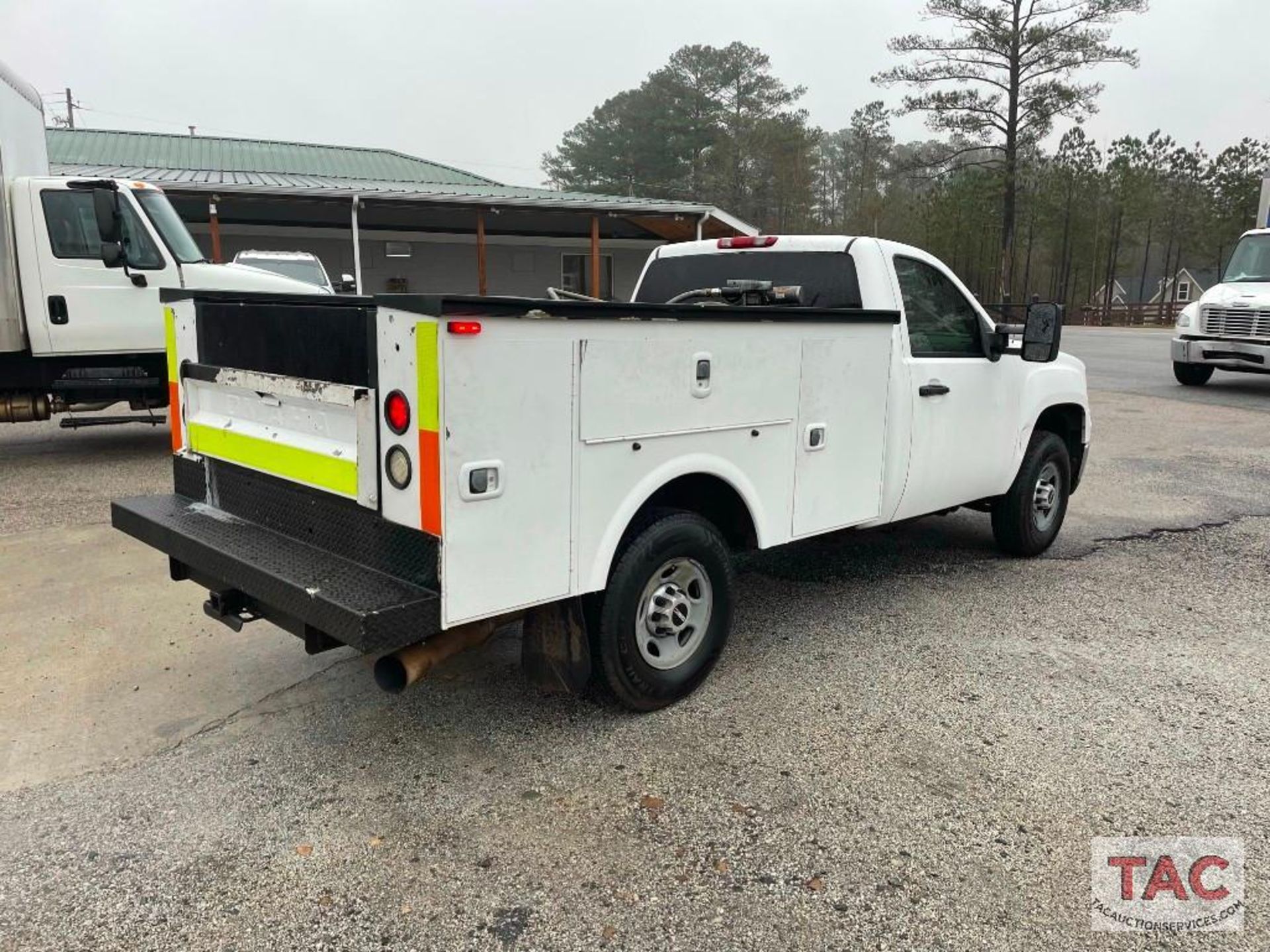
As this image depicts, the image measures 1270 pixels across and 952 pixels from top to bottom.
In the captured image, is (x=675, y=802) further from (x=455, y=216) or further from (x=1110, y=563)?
(x=455, y=216)

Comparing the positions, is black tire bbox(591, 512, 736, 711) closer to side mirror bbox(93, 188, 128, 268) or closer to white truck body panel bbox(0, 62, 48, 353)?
side mirror bbox(93, 188, 128, 268)

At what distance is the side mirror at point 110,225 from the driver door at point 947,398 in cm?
697

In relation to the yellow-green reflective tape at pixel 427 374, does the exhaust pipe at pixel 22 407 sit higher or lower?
lower

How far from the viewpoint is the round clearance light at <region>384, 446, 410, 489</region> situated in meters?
2.88

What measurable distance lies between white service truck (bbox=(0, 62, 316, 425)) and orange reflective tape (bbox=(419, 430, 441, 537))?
21.6 ft

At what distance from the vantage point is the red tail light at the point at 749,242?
4863mm

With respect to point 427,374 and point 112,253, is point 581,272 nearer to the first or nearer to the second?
point 112,253

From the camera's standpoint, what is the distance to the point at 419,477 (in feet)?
9.30

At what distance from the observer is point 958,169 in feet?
137

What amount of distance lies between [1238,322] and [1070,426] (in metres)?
11.4

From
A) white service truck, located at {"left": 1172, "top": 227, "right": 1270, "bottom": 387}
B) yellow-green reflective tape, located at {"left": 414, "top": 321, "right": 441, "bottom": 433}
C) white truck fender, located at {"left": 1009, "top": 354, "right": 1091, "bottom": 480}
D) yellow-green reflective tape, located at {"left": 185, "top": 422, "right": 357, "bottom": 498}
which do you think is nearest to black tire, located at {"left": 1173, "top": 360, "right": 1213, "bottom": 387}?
white service truck, located at {"left": 1172, "top": 227, "right": 1270, "bottom": 387}

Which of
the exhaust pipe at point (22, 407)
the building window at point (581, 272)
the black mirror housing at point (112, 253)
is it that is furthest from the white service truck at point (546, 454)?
the building window at point (581, 272)

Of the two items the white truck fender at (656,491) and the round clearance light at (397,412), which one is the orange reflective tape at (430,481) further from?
the white truck fender at (656,491)

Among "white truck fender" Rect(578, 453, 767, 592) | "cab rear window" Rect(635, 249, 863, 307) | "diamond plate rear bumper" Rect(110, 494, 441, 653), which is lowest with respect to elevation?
"diamond plate rear bumper" Rect(110, 494, 441, 653)
